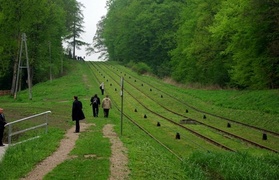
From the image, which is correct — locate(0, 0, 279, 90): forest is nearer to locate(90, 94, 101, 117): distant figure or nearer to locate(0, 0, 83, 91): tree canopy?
locate(0, 0, 83, 91): tree canopy

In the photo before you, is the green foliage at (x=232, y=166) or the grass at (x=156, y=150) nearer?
the grass at (x=156, y=150)

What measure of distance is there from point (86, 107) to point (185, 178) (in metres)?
21.2

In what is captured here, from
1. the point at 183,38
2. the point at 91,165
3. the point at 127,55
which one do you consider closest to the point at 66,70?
the point at 127,55

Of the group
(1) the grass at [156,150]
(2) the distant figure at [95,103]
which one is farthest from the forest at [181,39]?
(2) the distant figure at [95,103]

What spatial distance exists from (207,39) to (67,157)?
36836 millimetres

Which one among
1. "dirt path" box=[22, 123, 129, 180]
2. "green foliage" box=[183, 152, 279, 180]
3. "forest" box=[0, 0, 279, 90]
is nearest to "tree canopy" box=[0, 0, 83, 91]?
"forest" box=[0, 0, 279, 90]

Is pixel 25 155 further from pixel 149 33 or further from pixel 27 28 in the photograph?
pixel 149 33

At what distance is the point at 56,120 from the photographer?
83.0ft

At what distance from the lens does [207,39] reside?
48.4 meters

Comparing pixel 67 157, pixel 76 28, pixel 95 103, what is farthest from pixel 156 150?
pixel 76 28

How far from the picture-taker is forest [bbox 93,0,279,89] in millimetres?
33375

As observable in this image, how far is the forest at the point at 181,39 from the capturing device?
1345 inches

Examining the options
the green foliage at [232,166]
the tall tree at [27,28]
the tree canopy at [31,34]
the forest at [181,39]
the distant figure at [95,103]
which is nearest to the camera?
the green foliage at [232,166]

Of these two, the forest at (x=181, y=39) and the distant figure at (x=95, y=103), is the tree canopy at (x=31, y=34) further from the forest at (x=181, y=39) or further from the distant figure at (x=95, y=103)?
the distant figure at (x=95, y=103)
